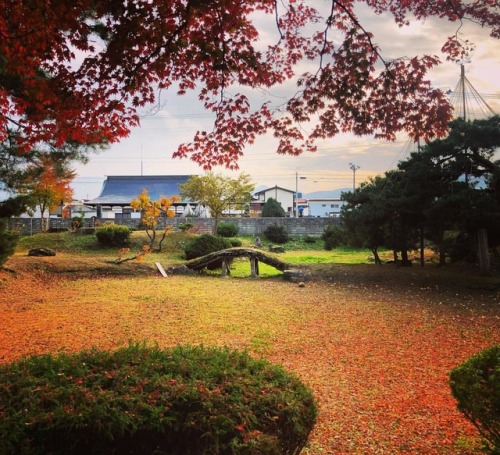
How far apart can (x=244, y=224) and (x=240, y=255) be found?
14.3 m

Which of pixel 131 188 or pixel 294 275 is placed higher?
pixel 131 188

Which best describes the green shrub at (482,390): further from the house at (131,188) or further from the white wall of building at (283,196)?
the white wall of building at (283,196)

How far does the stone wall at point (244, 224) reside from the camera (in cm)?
2745

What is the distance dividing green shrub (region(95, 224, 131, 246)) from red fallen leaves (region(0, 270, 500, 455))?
7.95 meters

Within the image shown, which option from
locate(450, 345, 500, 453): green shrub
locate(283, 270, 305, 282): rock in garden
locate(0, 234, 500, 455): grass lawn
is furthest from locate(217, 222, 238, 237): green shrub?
locate(450, 345, 500, 453): green shrub

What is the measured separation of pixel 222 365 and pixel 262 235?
83.9 feet

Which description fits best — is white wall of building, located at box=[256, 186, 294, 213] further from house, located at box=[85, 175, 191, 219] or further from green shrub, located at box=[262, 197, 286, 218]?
house, located at box=[85, 175, 191, 219]

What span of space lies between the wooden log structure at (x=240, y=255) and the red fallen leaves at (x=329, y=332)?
80.2 inches

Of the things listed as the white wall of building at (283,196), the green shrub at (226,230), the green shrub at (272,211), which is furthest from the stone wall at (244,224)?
the white wall of building at (283,196)

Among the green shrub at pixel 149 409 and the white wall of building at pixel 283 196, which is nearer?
the green shrub at pixel 149 409

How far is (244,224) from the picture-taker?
92.5ft

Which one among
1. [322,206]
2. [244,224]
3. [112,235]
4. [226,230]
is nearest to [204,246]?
[112,235]

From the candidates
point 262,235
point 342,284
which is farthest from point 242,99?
point 262,235

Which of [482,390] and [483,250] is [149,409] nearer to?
[482,390]
